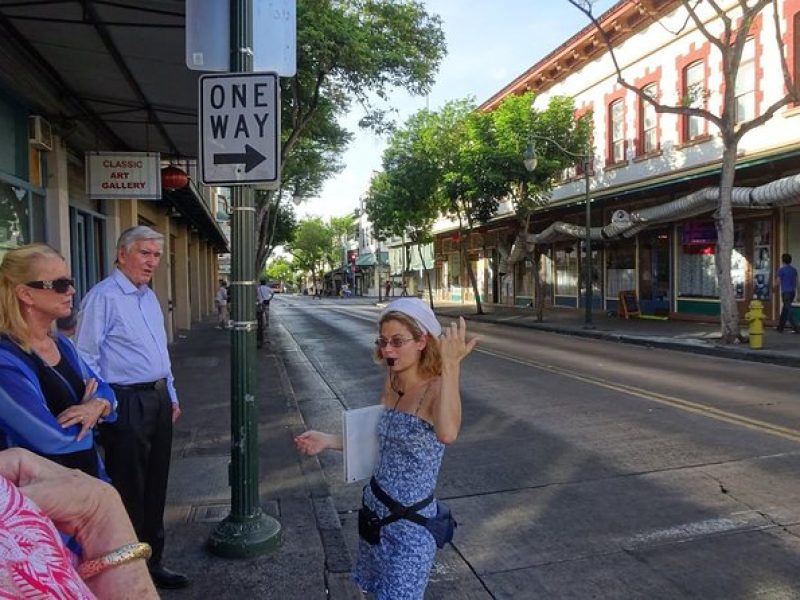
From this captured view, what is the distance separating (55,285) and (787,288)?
17.5 m

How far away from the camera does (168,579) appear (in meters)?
3.63

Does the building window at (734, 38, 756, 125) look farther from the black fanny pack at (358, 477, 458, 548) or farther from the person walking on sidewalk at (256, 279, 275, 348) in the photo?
the black fanny pack at (358, 477, 458, 548)

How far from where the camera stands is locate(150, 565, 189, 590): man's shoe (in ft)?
11.9

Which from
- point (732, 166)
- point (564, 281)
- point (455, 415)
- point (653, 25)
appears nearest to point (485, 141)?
point (653, 25)

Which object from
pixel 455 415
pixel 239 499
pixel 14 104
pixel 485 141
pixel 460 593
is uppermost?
pixel 485 141

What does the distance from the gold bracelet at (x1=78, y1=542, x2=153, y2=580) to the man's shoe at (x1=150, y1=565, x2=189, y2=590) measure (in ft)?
7.65

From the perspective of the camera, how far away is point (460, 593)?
3.77 metres

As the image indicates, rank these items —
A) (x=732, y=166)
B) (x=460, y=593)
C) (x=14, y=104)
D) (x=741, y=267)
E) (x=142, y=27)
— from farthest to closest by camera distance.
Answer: (x=741, y=267) < (x=732, y=166) < (x=14, y=104) < (x=142, y=27) < (x=460, y=593)

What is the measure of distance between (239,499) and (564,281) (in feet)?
90.9

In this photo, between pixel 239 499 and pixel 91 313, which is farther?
pixel 239 499

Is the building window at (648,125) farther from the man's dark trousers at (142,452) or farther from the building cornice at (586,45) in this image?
the man's dark trousers at (142,452)

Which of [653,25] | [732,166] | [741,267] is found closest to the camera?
[732,166]

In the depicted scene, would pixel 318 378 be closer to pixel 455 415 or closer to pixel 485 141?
pixel 455 415

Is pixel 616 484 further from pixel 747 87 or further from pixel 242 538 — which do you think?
pixel 747 87
